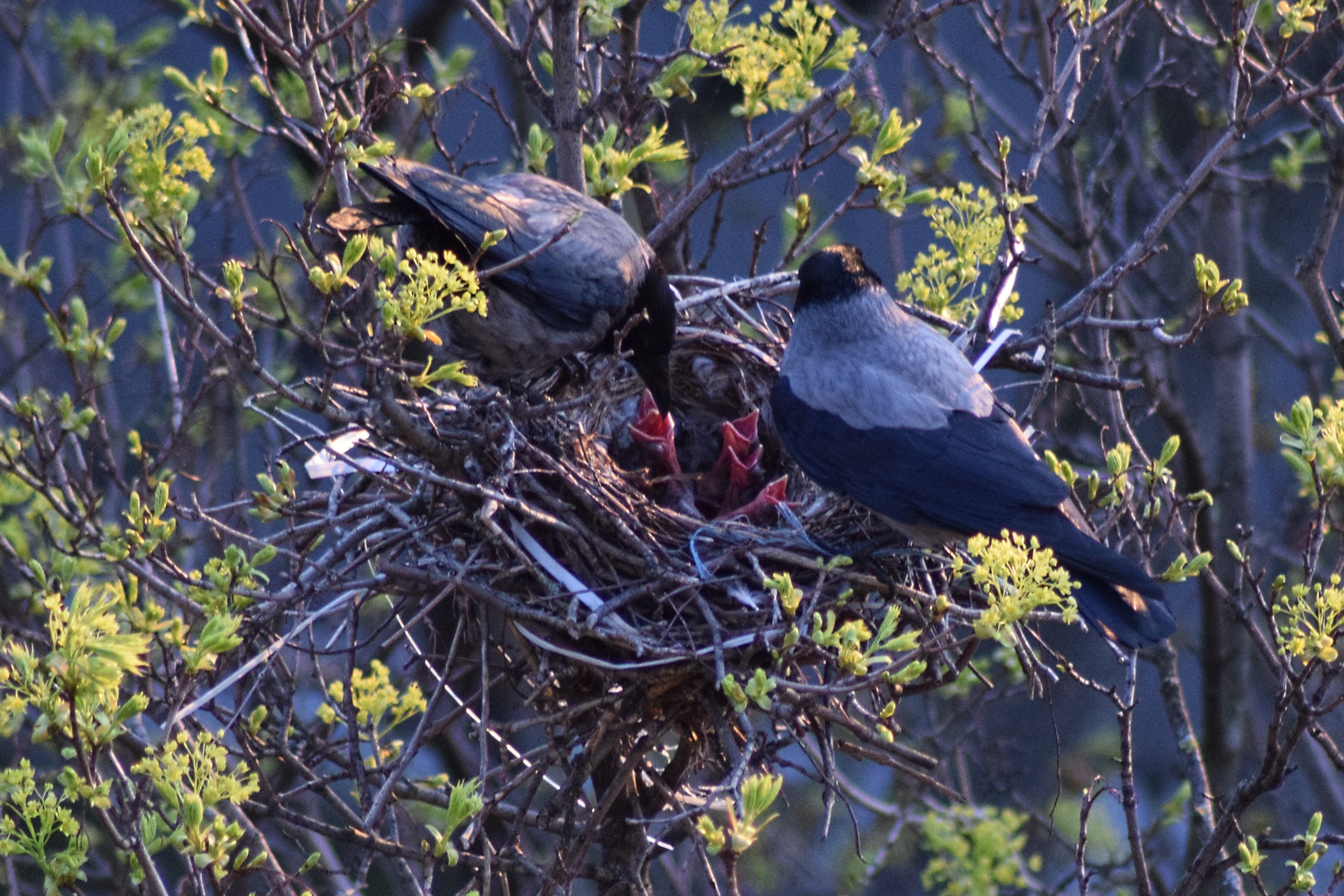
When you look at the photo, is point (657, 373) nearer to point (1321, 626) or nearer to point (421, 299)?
point (421, 299)

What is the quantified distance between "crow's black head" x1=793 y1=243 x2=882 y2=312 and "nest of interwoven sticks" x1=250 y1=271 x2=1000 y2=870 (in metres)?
0.69

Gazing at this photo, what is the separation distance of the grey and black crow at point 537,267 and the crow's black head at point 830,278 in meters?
0.55

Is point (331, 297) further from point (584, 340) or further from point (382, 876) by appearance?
point (382, 876)

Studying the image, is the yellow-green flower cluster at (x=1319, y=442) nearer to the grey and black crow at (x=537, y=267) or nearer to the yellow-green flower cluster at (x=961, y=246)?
the yellow-green flower cluster at (x=961, y=246)

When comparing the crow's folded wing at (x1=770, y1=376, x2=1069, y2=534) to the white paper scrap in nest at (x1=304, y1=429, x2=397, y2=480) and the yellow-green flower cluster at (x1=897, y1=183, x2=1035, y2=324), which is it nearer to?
the yellow-green flower cluster at (x1=897, y1=183, x2=1035, y2=324)

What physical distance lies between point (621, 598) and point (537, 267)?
145cm

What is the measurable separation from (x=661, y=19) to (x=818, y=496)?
521 cm

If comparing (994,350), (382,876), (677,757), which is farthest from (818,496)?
(382,876)

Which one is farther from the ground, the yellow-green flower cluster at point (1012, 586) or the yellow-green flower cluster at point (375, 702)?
the yellow-green flower cluster at point (1012, 586)

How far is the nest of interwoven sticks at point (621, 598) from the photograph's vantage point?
10.8 feet

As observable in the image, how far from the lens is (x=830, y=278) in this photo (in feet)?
14.4

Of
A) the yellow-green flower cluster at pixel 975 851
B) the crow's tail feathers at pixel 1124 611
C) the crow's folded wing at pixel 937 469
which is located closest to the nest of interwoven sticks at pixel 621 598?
the crow's folded wing at pixel 937 469

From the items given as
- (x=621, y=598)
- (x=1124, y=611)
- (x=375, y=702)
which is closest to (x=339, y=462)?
(x=375, y=702)

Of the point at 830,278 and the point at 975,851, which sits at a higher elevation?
the point at 830,278
